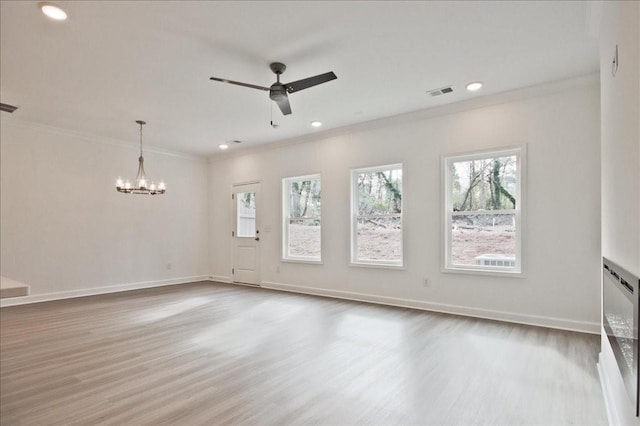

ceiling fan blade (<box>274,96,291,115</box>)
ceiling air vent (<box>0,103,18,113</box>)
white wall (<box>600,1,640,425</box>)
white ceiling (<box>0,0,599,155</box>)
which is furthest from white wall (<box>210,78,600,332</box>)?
ceiling air vent (<box>0,103,18,113</box>)

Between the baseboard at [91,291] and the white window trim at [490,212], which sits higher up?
the white window trim at [490,212]

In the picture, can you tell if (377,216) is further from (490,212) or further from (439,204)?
(490,212)

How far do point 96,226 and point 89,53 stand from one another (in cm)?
396

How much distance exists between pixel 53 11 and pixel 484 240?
16.6ft

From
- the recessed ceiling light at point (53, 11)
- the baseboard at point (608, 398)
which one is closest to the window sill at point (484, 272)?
the baseboard at point (608, 398)

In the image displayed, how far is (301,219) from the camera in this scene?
6.54 metres

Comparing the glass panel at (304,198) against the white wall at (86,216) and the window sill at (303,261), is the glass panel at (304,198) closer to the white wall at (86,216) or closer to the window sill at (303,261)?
the window sill at (303,261)

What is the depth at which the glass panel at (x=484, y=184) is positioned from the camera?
14.5 feet

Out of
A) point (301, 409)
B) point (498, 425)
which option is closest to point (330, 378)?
point (301, 409)

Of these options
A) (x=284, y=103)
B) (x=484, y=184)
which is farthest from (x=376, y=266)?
(x=284, y=103)

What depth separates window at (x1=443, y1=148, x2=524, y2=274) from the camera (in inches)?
172

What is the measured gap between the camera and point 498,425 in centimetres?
205

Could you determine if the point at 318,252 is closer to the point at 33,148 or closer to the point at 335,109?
the point at 335,109

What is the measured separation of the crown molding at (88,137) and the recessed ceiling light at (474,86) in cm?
603
